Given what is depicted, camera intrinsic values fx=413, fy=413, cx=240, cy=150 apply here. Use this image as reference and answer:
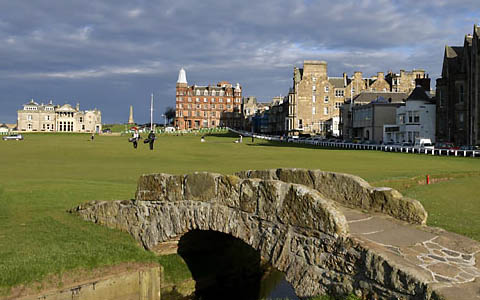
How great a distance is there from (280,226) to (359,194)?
287 cm

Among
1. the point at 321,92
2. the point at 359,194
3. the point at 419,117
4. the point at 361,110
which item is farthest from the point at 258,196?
→ the point at 321,92

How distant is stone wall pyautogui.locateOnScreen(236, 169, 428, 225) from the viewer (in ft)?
34.0

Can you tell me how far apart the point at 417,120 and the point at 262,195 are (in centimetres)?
7368

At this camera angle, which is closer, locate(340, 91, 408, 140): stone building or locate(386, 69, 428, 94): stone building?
locate(340, 91, 408, 140): stone building

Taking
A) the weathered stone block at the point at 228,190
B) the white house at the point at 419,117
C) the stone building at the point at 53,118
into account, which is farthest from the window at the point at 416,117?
the stone building at the point at 53,118

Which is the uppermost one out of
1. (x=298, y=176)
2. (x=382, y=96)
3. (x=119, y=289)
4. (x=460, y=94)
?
(x=382, y=96)

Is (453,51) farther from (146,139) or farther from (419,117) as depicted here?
(146,139)

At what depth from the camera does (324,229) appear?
28.5ft

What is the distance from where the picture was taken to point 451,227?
13961 millimetres

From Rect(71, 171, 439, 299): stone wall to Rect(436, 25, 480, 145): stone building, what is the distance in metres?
60.9

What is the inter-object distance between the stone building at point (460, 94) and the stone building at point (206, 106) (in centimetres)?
12609

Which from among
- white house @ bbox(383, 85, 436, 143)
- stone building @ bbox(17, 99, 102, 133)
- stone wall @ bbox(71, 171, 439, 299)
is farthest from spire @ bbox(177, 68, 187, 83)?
stone wall @ bbox(71, 171, 439, 299)

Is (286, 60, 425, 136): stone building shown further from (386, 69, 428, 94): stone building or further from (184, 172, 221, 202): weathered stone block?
(184, 172, 221, 202): weathered stone block

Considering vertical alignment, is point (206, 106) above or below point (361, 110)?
above
